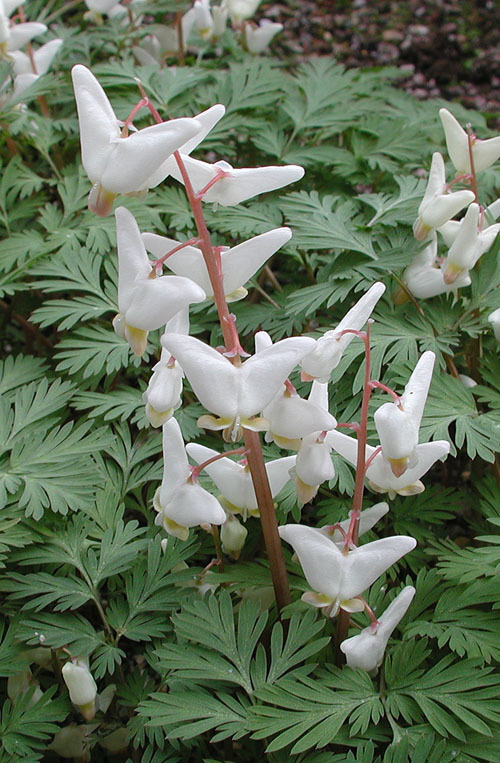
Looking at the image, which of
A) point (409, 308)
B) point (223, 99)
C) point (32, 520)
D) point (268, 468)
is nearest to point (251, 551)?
point (268, 468)

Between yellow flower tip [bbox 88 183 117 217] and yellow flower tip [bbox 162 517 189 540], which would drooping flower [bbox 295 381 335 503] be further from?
yellow flower tip [bbox 88 183 117 217]

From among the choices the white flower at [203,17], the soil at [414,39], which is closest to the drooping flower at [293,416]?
the white flower at [203,17]

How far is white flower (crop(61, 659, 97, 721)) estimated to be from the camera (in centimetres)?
149

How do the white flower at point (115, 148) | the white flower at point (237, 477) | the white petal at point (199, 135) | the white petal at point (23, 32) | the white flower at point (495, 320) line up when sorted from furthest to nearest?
1. the white petal at point (23, 32)
2. the white flower at point (495, 320)
3. the white flower at point (237, 477)
4. the white petal at point (199, 135)
5. the white flower at point (115, 148)

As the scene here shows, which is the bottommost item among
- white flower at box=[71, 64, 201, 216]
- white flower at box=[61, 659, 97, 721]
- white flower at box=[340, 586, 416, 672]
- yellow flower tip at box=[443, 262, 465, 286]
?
white flower at box=[61, 659, 97, 721]

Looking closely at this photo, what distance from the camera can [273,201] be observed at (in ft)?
8.20

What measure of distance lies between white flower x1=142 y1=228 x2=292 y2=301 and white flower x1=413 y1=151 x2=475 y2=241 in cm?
71

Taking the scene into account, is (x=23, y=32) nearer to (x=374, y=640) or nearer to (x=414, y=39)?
(x=374, y=640)

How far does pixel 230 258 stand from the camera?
137cm

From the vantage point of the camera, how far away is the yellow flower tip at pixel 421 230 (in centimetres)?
196

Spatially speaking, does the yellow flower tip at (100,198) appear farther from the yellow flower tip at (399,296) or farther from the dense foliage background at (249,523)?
the yellow flower tip at (399,296)

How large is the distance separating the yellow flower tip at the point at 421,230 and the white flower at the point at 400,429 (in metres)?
0.72

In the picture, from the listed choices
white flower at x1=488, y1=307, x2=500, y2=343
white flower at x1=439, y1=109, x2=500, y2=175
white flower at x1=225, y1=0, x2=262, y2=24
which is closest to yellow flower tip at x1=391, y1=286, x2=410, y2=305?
white flower at x1=488, y1=307, x2=500, y2=343

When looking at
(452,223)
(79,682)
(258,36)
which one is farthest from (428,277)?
(258,36)
